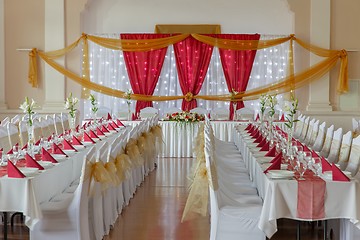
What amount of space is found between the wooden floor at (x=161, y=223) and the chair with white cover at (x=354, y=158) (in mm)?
812

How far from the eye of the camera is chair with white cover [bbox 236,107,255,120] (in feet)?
47.7

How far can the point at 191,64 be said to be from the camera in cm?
1572

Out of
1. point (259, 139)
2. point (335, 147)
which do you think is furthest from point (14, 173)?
point (335, 147)

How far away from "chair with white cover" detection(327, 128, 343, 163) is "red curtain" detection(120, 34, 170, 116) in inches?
302

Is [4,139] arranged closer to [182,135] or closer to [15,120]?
[15,120]

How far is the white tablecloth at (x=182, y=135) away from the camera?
512 inches

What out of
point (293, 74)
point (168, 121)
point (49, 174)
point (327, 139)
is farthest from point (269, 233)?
point (293, 74)

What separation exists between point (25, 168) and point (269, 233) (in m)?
2.51

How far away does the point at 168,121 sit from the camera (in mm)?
13039

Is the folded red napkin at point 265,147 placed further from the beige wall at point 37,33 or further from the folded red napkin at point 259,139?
the beige wall at point 37,33

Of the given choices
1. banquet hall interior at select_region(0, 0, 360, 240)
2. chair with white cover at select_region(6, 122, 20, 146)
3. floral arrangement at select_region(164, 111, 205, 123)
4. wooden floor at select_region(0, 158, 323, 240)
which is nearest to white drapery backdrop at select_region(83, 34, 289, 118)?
banquet hall interior at select_region(0, 0, 360, 240)

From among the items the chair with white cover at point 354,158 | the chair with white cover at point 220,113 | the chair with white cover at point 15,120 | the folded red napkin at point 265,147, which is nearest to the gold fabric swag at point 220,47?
the chair with white cover at point 220,113

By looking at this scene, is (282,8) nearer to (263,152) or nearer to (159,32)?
(159,32)

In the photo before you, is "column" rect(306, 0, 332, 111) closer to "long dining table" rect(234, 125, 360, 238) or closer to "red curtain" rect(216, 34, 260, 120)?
"red curtain" rect(216, 34, 260, 120)
